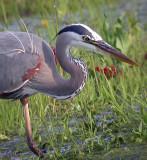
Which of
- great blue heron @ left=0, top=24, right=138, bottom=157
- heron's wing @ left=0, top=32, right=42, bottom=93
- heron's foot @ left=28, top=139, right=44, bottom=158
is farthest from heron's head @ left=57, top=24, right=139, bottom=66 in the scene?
heron's foot @ left=28, top=139, right=44, bottom=158

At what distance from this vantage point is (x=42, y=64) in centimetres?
328

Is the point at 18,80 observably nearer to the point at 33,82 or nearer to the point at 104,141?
the point at 33,82

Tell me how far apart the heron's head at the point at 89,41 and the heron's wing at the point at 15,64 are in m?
0.35

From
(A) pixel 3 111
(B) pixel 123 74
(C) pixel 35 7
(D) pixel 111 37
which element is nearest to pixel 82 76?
(A) pixel 3 111

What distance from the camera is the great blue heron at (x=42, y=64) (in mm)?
3148

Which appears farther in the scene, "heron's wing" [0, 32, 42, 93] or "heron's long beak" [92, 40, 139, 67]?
"heron's wing" [0, 32, 42, 93]

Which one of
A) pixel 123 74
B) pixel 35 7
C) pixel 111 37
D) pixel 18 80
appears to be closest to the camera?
pixel 18 80

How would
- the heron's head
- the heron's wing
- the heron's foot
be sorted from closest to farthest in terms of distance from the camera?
the heron's head, the heron's wing, the heron's foot

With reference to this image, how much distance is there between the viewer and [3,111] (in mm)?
3979

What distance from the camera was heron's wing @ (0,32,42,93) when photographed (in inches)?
128

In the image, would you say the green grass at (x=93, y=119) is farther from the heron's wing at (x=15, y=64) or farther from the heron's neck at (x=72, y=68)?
the heron's wing at (x=15, y=64)

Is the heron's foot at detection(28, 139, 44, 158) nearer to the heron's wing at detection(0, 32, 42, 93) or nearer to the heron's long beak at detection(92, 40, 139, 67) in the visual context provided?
the heron's wing at detection(0, 32, 42, 93)

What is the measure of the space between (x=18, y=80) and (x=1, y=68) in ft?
0.73

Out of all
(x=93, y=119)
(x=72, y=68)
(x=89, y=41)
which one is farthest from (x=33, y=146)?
(x=89, y=41)
